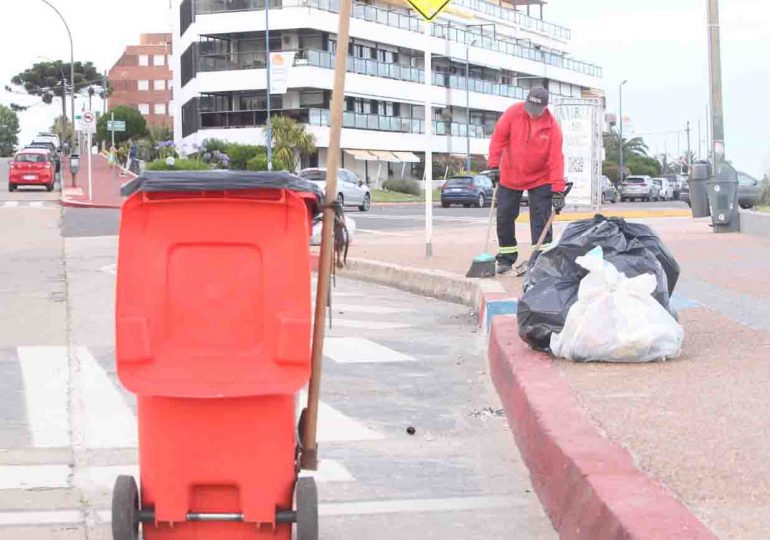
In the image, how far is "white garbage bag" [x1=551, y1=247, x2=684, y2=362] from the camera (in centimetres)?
687

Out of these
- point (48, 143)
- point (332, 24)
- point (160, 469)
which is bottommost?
point (160, 469)

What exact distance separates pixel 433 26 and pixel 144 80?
7893cm

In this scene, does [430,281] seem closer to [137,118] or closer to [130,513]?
[130,513]

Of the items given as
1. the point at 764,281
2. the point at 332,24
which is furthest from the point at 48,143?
the point at 764,281

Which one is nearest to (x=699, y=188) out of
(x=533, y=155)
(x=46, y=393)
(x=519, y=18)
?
(x=533, y=155)

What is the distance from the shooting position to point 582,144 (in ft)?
87.6

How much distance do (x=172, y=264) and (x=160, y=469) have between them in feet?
2.39

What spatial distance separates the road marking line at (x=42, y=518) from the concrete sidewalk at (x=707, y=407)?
2.27m

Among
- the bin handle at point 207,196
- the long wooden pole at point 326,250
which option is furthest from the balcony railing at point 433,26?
the bin handle at point 207,196

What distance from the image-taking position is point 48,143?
7644cm

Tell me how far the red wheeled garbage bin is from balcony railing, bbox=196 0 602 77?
62038mm

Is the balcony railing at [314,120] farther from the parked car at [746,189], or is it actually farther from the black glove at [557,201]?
the black glove at [557,201]

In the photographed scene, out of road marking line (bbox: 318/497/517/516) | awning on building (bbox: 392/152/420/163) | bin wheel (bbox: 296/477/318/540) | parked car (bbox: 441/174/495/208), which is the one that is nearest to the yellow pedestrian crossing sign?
road marking line (bbox: 318/497/517/516)

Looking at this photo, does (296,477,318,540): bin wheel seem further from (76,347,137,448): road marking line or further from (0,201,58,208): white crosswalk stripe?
(0,201,58,208): white crosswalk stripe
